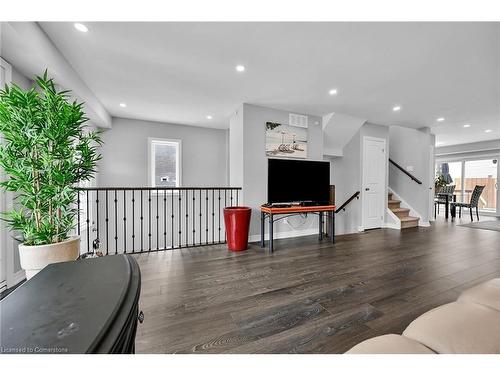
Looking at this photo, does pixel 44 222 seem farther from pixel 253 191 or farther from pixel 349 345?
pixel 253 191

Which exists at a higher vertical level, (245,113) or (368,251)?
(245,113)

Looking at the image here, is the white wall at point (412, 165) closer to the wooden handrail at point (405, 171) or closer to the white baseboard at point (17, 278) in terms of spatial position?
the wooden handrail at point (405, 171)

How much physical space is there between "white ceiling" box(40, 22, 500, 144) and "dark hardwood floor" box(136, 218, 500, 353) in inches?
99.4

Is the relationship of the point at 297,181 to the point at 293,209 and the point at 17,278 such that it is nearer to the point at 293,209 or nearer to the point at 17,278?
the point at 293,209

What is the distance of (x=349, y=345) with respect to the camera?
1.37 m

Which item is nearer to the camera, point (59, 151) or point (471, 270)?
point (59, 151)

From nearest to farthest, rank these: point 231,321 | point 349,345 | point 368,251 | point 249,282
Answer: point 349,345 < point 231,321 < point 249,282 < point 368,251

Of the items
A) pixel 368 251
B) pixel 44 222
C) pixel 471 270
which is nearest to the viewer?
pixel 44 222

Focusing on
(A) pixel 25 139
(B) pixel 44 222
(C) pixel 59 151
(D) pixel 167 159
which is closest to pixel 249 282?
(B) pixel 44 222

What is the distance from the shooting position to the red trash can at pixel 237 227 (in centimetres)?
341

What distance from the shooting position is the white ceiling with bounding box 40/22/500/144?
202 cm

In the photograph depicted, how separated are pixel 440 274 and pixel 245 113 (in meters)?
3.61

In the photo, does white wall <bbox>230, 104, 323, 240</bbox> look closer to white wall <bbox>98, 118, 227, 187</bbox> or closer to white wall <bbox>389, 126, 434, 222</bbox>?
white wall <bbox>98, 118, 227, 187</bbox>

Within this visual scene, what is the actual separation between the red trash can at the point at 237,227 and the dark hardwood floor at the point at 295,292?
0.62 feet
